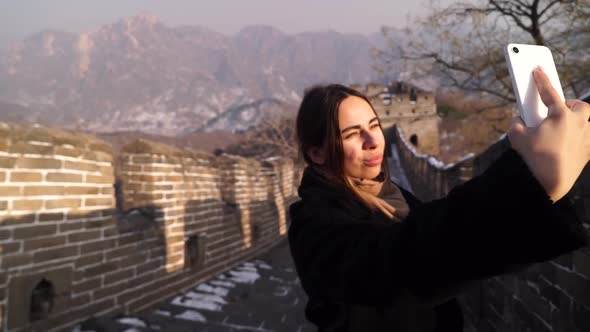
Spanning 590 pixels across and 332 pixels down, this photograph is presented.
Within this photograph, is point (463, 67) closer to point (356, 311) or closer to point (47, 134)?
point (47, 134)

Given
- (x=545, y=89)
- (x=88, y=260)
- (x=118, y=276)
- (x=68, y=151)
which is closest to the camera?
(x=545, y=89)

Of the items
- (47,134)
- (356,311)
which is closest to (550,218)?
(356,311)

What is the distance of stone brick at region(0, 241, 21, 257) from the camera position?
2988 millimetres

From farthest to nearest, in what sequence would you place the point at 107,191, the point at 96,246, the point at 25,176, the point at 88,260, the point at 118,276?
the point at 118,276, the point at 107,191, the point at 96,246, the point at 88,260, the point at 25,176

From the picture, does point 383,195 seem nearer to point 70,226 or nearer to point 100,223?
point 70,226

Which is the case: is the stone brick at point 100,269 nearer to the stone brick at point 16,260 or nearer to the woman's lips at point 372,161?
the stone brick at point 16,260

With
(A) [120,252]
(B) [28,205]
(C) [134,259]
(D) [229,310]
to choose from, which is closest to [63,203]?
(B) [28,205]

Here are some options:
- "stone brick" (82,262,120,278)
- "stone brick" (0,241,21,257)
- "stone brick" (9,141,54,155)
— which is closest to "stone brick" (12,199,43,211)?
"stone brick" (0,241,21,257)

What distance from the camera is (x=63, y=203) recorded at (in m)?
3.47

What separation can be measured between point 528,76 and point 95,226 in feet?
12.6

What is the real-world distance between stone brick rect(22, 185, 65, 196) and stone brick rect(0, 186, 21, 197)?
5 cm

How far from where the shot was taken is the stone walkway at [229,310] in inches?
153

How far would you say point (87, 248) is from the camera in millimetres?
3740

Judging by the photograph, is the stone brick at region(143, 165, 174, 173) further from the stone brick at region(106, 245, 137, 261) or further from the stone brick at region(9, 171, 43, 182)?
the stone brick at region(9, 171, 43, 182)
